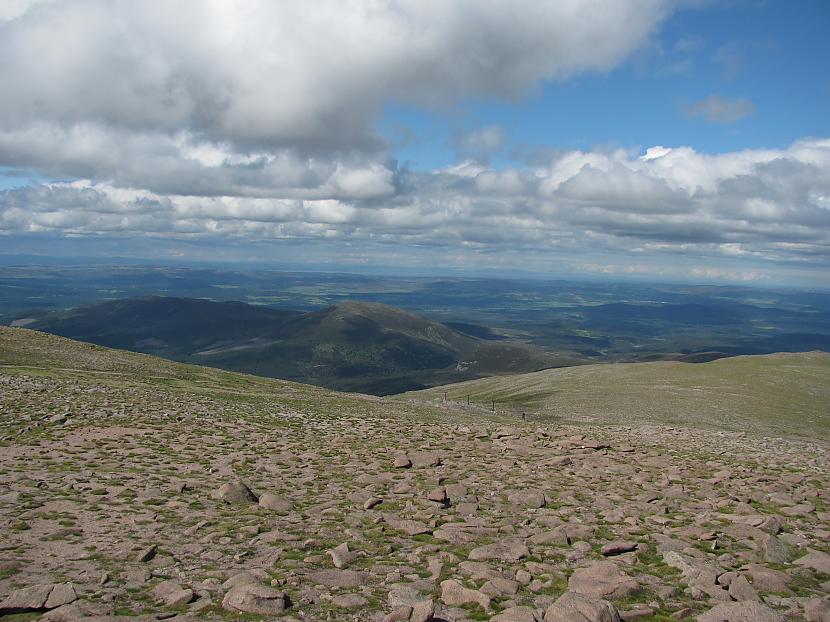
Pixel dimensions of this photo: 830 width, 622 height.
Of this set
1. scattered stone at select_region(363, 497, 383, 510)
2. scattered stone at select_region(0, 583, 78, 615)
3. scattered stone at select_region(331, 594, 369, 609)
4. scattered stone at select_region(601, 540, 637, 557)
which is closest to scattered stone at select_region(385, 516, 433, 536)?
scattered stone at select_region(363, 497, 383, 510)

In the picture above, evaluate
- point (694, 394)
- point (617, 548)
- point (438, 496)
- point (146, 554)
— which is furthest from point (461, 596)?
point (694, 394)

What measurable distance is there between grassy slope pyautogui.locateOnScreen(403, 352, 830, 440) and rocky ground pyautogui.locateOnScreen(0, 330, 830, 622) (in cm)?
3669

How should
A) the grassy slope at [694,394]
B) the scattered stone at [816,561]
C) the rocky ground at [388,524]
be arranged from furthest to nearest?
the grassy slope at [694,394] → the scattered stone at [816,561] → the rocky ground at [388,524]

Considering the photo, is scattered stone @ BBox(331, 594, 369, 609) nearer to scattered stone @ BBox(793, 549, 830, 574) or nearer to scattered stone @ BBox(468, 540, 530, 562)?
scattered stone @ BBox(468, 540, 530, 562)

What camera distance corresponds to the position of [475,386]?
133750mm

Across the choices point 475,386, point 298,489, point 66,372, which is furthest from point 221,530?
point 475,386

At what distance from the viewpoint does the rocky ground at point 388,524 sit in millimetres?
12828

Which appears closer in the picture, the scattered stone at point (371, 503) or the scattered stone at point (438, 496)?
the scattered stone at point (371, 503)

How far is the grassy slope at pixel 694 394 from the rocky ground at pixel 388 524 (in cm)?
3669

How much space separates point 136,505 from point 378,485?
9.58 meters

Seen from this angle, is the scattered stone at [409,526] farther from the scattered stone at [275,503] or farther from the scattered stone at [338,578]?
the scattered stone at [275,503]

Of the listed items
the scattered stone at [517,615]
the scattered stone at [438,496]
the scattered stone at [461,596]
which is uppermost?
the scattered stone at [517,615]

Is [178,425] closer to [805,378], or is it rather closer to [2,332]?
[2,332]

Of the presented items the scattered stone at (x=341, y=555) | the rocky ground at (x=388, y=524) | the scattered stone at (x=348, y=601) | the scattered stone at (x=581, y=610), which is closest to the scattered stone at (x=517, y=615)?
the rocky ground at (x=388, y=524)
